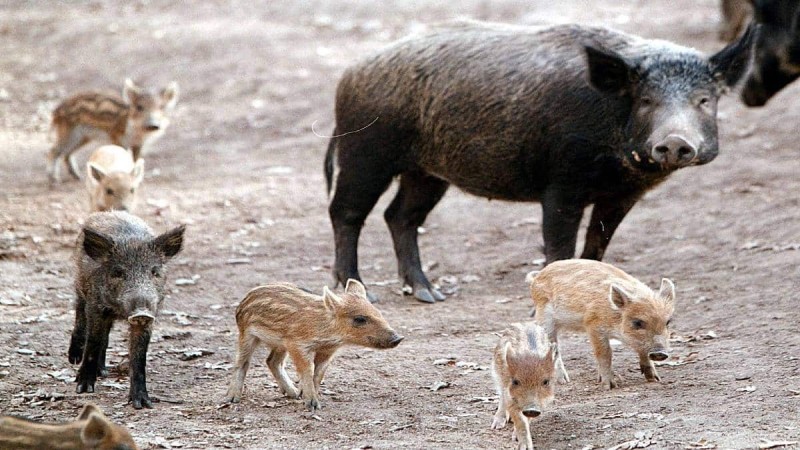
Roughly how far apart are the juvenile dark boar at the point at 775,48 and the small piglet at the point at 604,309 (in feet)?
11.5

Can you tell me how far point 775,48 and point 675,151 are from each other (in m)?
2.97

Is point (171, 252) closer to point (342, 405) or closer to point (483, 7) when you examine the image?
point (342, 405)

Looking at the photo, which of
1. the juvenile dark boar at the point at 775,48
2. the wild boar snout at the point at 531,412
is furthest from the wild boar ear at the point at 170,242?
the juvenile dark boar at the point at 775,48

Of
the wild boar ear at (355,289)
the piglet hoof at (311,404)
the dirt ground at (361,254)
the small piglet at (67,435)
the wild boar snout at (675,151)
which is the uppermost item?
the wild boar snout at (675,151)

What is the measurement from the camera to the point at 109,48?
60.2 ft

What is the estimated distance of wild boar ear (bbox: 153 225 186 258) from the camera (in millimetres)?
6328

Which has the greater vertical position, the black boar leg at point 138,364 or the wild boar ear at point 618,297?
the wild boar ear at point 618,297

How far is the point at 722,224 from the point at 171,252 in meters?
5.40

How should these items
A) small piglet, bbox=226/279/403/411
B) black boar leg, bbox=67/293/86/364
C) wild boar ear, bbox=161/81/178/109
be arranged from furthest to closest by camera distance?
1. wild boar ear, bbox=161/81/178/109
2. black boar leg, bbox=67/293/86/364
3. small piglet, bbox=226/279/403/411

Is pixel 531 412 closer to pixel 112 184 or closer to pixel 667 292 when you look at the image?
pixel 667 292

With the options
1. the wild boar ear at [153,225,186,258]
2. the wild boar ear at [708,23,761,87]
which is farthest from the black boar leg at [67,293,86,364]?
the wild boar ear at [708,23,761,87]

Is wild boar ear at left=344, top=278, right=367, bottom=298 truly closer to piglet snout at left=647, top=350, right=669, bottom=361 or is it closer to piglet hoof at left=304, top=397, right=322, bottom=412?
piglet hoof at left=304, top=397, right=322, bottom=412

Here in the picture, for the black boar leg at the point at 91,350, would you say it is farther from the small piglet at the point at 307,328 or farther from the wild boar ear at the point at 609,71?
the wild boar ear at the point at 609,71

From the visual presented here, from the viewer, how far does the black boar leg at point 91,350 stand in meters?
6.26
